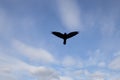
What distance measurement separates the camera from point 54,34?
53094mm

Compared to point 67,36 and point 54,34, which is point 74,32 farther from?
point 54,34

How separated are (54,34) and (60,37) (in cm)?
187

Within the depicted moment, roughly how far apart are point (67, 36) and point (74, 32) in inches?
88.7

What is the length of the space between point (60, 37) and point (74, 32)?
407 cm

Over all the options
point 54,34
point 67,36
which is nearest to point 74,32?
point 67,36

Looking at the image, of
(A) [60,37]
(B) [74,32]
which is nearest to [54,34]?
(A) [60,37]

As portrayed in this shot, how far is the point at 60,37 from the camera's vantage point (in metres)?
52.8

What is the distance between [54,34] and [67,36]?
12.1 feet

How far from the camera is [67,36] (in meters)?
52.3

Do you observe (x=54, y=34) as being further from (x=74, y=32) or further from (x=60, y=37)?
(x=74, y=32)

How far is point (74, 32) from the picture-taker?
173 ft

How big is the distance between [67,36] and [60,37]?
1975 mm
